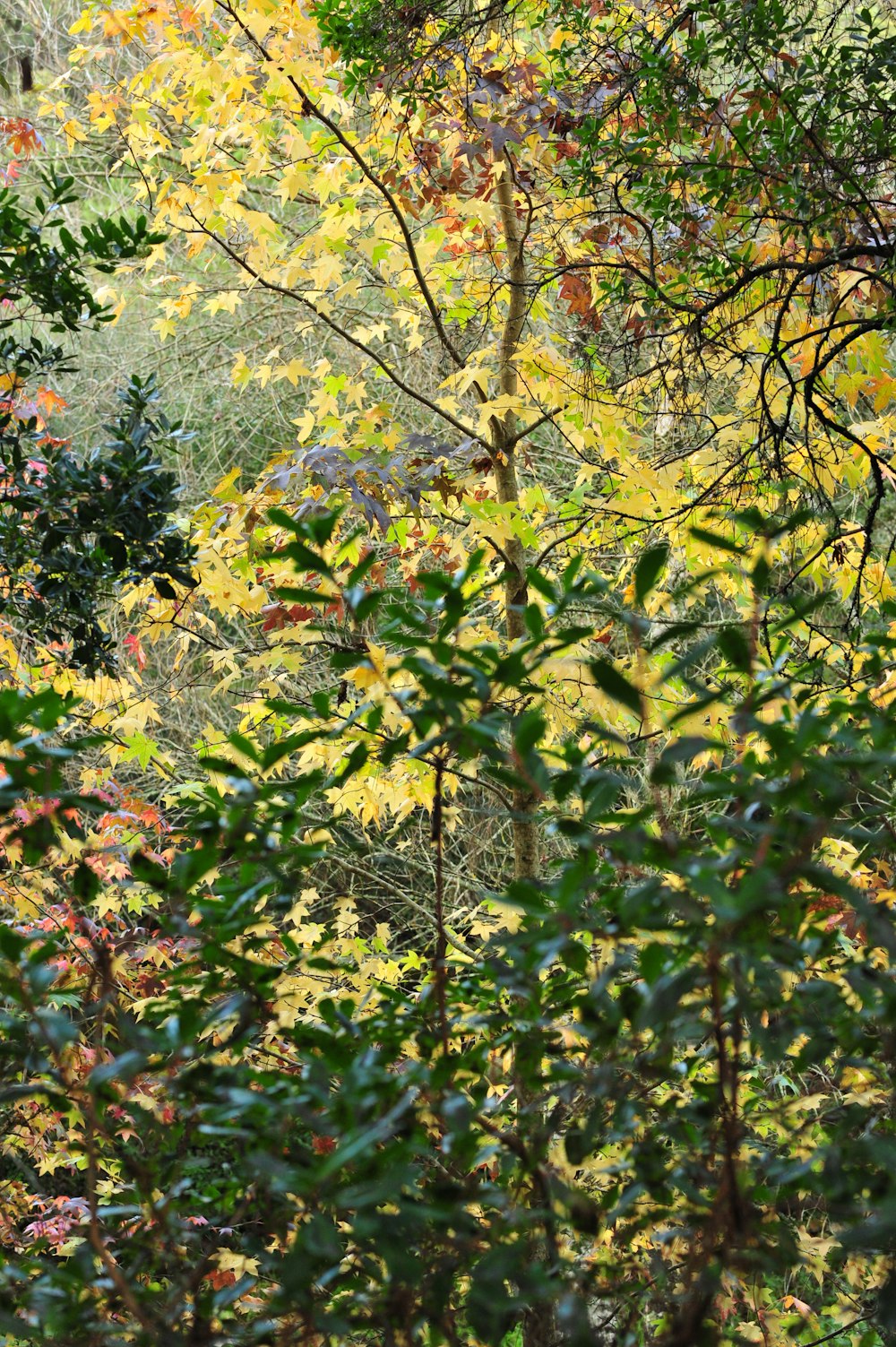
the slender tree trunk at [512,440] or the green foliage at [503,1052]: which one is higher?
the slender tree trunk at [512,440]

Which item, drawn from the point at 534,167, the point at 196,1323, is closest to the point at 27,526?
the point at 196,1323

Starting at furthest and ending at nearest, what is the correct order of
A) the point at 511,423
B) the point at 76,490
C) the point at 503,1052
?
1. the point at 511,423
2. the point at 76,490
3. the point at 503,1052

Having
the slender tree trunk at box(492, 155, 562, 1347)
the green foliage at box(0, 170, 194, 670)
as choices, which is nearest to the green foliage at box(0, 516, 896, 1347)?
the green foliage at box(0, 170, 194, 670)

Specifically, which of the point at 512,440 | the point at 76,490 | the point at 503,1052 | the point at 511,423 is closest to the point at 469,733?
the point at 503,1052

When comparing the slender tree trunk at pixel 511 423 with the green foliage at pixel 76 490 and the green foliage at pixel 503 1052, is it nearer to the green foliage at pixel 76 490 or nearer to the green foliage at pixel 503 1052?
the green foliage at pixel 76 490

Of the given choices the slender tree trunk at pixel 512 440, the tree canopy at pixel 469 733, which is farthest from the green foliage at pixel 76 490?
the slender tree trunk at pixel 512 440

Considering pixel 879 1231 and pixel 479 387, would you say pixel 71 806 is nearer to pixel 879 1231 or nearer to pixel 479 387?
pixel 879 1231

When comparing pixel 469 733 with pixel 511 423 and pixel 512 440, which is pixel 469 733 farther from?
pixel 511 423

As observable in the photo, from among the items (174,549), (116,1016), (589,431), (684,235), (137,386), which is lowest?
(116,1016)

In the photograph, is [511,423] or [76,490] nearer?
[76,490]

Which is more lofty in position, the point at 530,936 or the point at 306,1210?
the point at 530,936

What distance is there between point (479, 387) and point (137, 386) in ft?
4.33

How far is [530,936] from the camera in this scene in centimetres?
79

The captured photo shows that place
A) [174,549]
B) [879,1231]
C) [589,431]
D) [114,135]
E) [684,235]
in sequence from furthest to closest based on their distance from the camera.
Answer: [114,135], [589,431], [684,235], [174,549], [879,1231]
